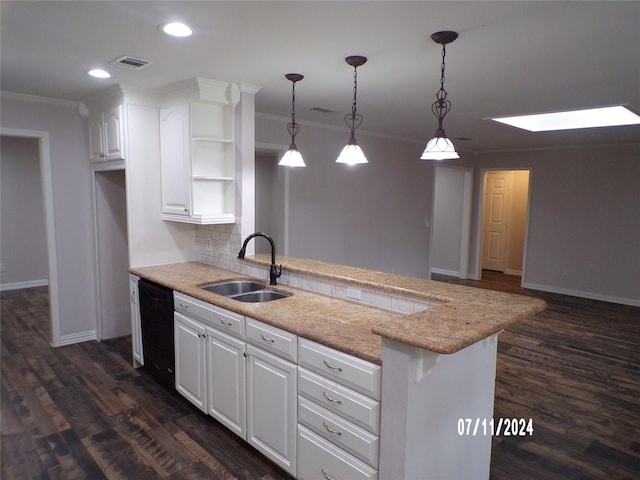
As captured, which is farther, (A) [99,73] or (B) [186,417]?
(A) [99,73]

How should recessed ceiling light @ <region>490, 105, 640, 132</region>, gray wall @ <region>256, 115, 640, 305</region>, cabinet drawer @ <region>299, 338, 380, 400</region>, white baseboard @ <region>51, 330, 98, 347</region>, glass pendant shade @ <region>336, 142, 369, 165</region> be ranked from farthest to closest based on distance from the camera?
gray wall @ <region>256, 115, 640, 305</region>
recessed ceiling light @ <region>490, 105, 640, 132</region>
white baseboard @ <region>51, 330, 98, 347</region>
glass pendant shade @ <region>336, 142, 369, 165</region>
cabinet drawer @ <region>299, 338, 380, 400</region>

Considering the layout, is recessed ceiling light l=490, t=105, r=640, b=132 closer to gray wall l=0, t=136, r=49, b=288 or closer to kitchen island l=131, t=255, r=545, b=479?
kitchen island l=131, t=255, r=545, b=479

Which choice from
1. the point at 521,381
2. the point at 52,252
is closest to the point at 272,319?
the point at 521,381

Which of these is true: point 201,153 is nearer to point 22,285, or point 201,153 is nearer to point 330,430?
point 330,430

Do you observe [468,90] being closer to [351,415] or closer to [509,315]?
[509,315]

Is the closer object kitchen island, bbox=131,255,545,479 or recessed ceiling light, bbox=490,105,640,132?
kitchen island, bbox=131,255,545,479

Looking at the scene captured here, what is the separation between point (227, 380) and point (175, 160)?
190 centimetres

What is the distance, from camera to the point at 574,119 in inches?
185

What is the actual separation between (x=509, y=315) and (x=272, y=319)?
1152 millimetres

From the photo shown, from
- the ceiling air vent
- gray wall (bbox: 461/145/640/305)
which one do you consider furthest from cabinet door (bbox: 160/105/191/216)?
gray wall (bbox: 461/145/640/305)

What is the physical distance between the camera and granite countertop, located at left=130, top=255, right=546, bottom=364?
1631mm

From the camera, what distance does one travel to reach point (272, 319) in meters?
2.21

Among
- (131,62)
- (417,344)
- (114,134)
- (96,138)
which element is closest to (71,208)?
(96,138)

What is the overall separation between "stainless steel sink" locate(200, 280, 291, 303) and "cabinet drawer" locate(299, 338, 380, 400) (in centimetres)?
90
